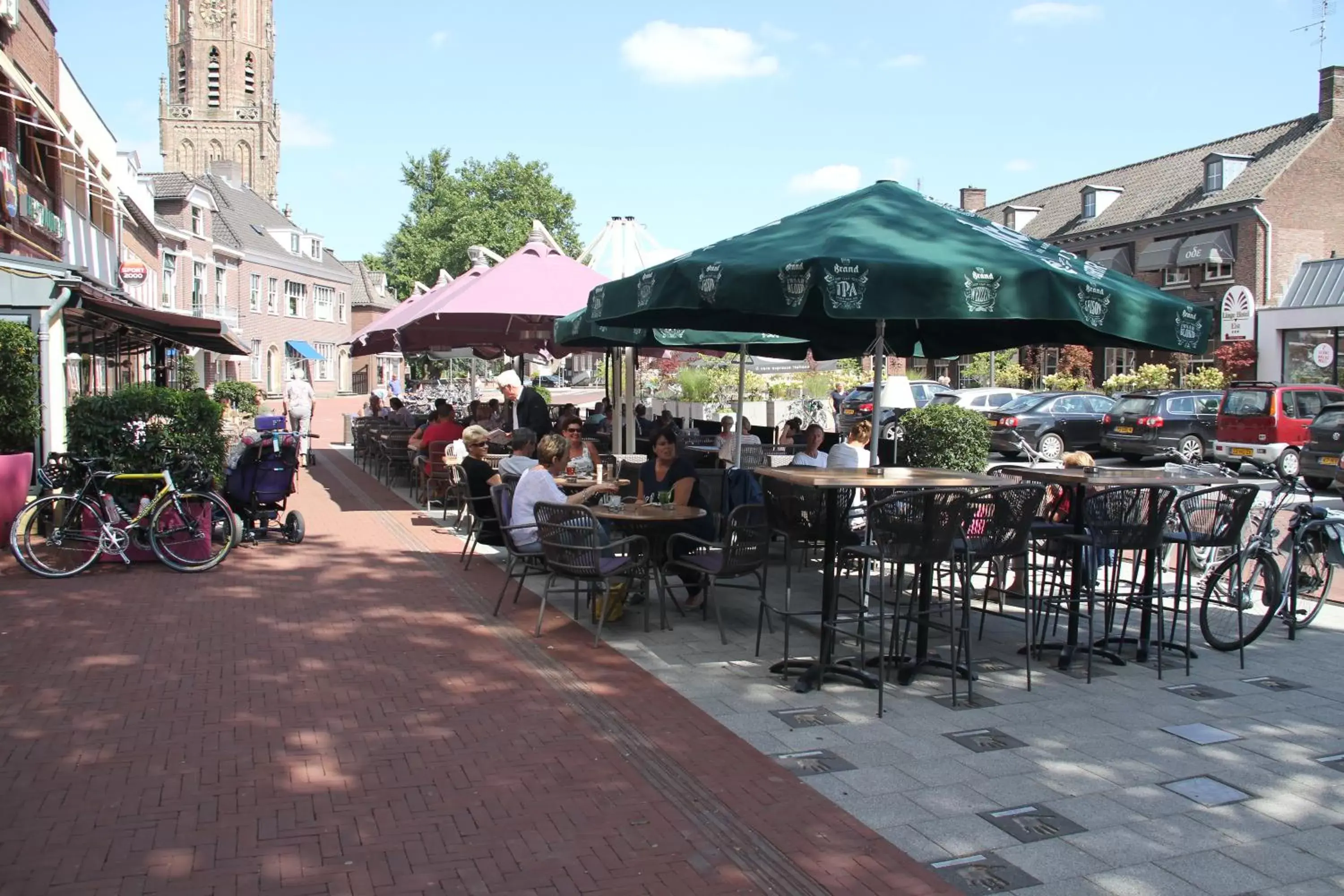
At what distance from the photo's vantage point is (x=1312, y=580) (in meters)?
7.70

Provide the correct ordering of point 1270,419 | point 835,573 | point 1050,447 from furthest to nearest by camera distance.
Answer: point 1050,447, point 1270,419, point 835,573

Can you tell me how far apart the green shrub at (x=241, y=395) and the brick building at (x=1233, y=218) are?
27467 millimetres

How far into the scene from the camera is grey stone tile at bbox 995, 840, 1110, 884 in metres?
3.77

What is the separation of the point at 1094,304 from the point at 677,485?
10.4ft

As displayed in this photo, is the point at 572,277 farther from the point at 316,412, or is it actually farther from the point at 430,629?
the point at 316,412

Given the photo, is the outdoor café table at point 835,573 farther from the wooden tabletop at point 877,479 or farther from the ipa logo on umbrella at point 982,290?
the ipa logo on umbrella at point 982,290

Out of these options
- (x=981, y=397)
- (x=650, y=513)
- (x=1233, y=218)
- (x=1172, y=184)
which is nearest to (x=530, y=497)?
(x=650, y=513)

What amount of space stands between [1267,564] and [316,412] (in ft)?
130

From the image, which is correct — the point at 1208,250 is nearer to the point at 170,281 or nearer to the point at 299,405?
the point at 299,405

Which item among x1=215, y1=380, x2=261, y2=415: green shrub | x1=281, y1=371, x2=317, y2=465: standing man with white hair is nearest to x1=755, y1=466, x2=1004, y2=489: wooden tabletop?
x1=281, y1=371, x2=317, y2=465: standing man with white hair

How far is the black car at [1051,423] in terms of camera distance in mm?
23188

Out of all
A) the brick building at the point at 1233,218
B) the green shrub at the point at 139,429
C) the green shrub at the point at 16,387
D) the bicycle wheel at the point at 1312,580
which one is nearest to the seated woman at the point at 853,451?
the bicycle wheel at the point at 1312,580

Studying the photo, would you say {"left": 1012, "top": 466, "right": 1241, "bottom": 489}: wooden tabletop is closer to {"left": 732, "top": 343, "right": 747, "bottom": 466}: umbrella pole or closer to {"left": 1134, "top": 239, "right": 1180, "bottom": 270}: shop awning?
{"left": 732, "top": 343, "right": 747, "bottom": 466}: umbrella pole

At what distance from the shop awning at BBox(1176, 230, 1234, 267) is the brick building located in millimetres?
35
